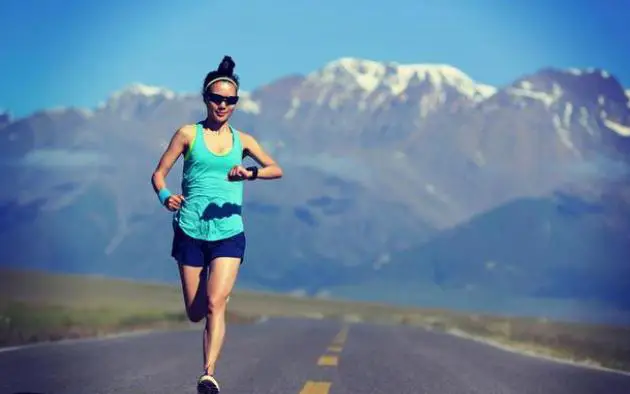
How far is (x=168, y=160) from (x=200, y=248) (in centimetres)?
64

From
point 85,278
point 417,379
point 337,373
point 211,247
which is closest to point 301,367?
point 337,373

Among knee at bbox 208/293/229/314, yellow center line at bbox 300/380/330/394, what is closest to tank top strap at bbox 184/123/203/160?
knee at bbox 208/293/229/314

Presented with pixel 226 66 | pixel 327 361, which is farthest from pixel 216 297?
pixel 327 361

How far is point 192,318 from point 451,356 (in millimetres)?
8583

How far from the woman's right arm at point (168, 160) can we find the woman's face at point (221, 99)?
0.72 feet

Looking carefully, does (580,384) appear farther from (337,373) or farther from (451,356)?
(451,356)

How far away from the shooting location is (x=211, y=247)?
7.88 metres

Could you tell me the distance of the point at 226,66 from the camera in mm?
8000

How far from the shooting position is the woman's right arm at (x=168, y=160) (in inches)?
309

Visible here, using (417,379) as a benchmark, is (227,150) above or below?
above

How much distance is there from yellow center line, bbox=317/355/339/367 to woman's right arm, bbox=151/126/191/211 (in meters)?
5.70

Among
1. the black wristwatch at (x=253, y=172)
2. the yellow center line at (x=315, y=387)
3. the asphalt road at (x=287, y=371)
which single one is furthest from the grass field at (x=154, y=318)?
the black wristwatch at (x=253, y=172)

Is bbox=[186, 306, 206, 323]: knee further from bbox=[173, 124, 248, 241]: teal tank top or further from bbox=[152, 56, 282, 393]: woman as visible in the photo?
bbox=[173, 124, 248, 241]: teal tank top

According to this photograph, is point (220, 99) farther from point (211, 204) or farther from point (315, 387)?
point (315, 387)
